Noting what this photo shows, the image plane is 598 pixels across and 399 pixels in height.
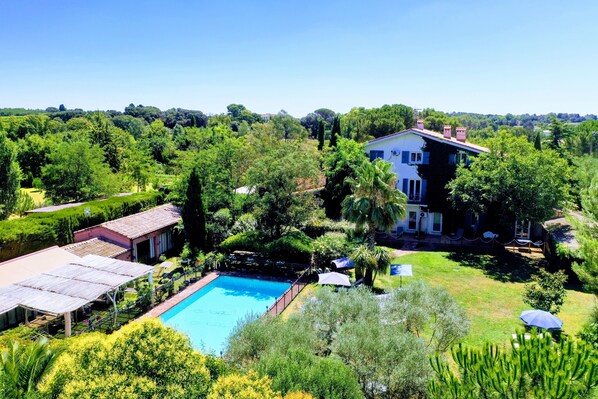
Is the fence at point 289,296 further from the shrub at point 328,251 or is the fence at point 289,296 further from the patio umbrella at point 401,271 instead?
the patio umbrella at point 401,271

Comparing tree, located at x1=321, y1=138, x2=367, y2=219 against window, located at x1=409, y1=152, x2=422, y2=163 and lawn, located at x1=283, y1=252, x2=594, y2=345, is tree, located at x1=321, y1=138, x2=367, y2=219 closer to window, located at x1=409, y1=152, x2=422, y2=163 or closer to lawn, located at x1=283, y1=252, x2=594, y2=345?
window, located at x1=409, y1=152, x2=422, y2=163

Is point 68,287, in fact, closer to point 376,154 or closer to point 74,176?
point 74,176

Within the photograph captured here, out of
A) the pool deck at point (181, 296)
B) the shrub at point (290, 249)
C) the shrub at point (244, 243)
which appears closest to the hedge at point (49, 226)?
the pool deck at point (181, 296)

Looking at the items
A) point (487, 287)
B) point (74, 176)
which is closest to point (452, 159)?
point (487, 287)

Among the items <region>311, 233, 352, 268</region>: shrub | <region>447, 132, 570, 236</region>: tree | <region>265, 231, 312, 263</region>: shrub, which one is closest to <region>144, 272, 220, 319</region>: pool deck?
<region>265, 231, 312, 263</region>: shrub

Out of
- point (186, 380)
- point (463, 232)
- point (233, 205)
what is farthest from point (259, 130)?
point (186, 380)

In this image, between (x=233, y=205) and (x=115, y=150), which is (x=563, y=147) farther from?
(x=115, y=150)
